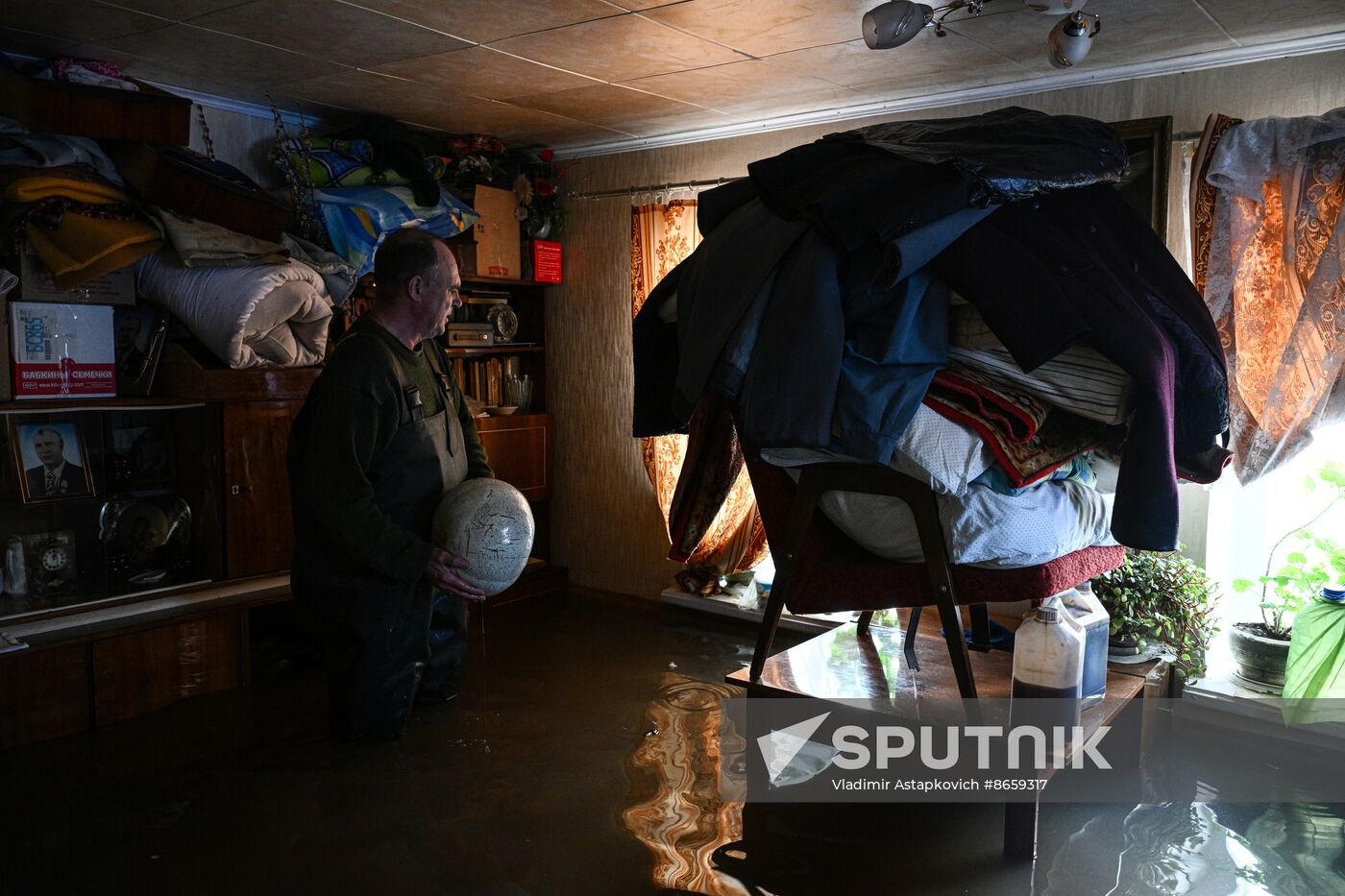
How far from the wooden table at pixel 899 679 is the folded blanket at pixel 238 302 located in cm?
227

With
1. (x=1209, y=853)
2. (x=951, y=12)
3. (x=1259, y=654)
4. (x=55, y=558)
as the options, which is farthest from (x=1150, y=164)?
(x=55, y=558)

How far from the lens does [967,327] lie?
6.73 ft

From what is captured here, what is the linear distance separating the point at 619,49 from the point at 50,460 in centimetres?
252

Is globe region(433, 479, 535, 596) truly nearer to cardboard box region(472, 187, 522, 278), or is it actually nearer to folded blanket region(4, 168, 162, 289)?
folded blanket region(4, 168, 162, 289)

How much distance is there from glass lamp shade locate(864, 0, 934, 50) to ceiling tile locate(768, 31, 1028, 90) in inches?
21.4

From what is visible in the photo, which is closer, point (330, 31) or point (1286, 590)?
point (330, 31)

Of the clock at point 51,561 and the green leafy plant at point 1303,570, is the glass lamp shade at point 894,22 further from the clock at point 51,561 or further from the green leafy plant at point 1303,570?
the clock at point 51,561

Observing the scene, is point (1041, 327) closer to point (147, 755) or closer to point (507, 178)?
point (147, 755)

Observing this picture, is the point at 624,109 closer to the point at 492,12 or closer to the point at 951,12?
the point at 492,12

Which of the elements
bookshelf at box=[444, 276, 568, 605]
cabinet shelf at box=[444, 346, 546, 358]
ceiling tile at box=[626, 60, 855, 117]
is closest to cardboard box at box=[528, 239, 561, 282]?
bookshelf at box=[444, 276, 568, 605]

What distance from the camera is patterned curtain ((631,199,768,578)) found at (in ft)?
15.8

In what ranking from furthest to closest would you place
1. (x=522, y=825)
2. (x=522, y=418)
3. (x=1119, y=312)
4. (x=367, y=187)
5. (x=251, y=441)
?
(x=522, y=418)
(x=367, y=187)
(x=251, y=441)
(x=522, y=825)
(x=1119, y=312)

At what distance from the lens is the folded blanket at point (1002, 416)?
6.68ft

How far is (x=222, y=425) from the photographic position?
384 centimetres
